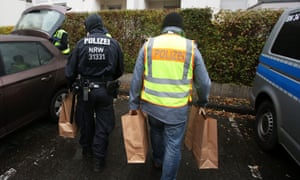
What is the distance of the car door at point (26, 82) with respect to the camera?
2.85 metres

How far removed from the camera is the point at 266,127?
314 centimetres

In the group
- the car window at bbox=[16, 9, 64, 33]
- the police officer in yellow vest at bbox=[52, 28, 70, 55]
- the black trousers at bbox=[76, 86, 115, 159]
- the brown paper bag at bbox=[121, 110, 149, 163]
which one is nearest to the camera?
the brown paper bag at bbox=[121, 110, 149, 163]

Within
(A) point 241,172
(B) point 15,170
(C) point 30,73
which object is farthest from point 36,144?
(A) point 241,172

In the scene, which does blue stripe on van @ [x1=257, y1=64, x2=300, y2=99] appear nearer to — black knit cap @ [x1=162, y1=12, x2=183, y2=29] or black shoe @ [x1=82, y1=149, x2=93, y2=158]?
black knit cap @ [x1=162, y1=12, x2=183, y2=29]

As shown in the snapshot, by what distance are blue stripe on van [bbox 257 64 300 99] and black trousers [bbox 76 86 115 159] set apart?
2.13 m

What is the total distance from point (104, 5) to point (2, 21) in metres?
7.64

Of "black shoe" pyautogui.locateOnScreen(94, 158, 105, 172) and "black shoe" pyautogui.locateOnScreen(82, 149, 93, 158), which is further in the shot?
"black shoe" pyautogui.locateOnScreen(82, 149, 93, 158)

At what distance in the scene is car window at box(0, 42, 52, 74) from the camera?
9.67 ft

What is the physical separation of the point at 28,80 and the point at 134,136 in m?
1.98

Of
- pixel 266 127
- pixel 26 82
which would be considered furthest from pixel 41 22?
pixel 266 127

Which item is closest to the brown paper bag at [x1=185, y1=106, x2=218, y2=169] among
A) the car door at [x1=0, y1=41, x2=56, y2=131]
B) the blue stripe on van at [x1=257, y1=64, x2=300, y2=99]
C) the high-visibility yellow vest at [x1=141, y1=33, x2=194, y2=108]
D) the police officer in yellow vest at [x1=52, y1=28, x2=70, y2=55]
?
the high-visibility yellow vest at [x1=141, y1=33, x2=194, y2=108]

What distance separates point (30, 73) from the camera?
3.19m

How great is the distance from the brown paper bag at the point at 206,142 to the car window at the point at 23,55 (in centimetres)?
263

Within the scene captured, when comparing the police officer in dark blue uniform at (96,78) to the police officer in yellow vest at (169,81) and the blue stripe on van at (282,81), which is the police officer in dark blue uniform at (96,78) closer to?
the police officer in yellow vest at (169,81)
